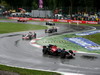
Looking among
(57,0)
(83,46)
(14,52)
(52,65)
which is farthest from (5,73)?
(57,0)

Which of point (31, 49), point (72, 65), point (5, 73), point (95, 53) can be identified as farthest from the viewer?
point (31, 49)

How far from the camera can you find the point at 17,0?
95.1 m

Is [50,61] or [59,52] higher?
[59,52]

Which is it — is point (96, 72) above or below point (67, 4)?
below

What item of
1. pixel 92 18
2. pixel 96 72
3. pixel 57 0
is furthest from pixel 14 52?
pixel 57 0

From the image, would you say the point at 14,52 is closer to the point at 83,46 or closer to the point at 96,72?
the point at 83,46

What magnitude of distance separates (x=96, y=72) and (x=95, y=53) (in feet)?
21.0

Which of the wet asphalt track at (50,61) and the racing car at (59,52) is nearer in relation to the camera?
the wet asphalt track at (50,61)

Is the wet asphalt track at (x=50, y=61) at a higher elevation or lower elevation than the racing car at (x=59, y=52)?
lower

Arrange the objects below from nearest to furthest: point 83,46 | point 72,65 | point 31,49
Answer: point 72,65 → point 31,49 → point 83,46

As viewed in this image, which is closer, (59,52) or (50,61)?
(50,61)

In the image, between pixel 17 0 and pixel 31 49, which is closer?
pixel 31 49

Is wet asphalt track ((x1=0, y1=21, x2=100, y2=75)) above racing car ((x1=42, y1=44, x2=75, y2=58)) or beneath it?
beneath

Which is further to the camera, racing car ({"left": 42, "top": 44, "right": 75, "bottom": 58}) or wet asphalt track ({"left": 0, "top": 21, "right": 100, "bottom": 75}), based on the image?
racing car ({"left": 42, "top": 44, "right": 75, "bottom": 58})
